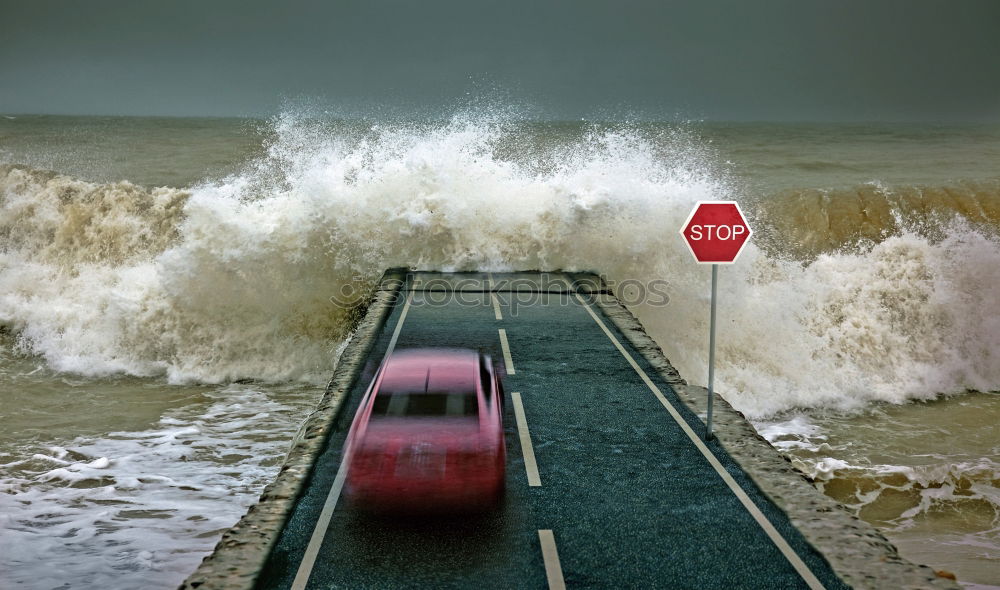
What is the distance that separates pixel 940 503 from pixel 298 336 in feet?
44.1

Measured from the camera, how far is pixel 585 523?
821cm

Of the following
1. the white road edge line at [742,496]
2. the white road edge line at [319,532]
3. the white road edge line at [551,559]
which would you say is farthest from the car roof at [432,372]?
the white road edge line at [551,559]

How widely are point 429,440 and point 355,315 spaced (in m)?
11.5

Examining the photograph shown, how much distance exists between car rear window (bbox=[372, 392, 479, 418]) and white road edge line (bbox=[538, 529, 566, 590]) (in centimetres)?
279

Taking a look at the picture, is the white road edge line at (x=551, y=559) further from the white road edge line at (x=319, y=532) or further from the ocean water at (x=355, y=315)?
the ocean water at (x=355, y=315)

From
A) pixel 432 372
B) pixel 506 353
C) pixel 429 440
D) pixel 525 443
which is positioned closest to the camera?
pixel 429 440

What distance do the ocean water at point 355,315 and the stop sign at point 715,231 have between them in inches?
174

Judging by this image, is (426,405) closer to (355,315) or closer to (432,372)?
(432,372)

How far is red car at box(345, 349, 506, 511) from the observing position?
8.78 m

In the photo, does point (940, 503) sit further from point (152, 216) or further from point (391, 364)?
point (152, 216)

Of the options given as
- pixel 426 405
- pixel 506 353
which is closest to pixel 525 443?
pixel 426 405

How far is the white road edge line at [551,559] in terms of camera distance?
705 centimetres

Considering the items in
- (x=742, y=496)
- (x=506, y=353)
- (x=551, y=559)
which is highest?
(x=506, y=353)

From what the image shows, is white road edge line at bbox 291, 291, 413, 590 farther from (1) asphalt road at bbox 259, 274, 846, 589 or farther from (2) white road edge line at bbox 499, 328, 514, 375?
(2) white road edge line at bbox 499, 328, 514, 375
